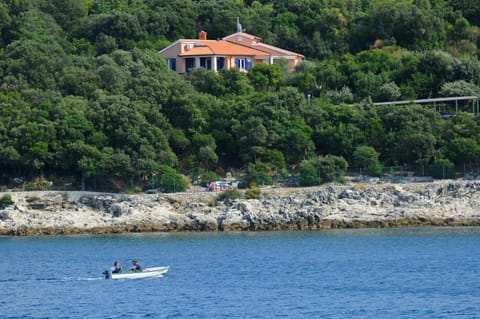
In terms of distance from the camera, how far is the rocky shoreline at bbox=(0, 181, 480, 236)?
179ft

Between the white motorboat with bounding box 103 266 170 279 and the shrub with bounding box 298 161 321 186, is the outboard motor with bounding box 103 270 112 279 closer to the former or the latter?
the white motorboat with bounding box 103 266 170 279

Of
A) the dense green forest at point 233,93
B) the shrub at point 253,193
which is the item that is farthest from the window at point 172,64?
the shrub at point 253,193

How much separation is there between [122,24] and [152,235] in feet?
92.6

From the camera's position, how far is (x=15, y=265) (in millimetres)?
45688

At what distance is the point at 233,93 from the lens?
68812mm

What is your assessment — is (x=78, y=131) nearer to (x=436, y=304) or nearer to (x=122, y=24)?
(x=122, y=24)

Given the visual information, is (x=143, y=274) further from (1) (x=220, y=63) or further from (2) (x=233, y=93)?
(1) (x=220, y=63)

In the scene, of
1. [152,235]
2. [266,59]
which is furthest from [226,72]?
[152,235]

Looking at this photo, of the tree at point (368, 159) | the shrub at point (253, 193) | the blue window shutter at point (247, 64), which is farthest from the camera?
the blue window shutter at point (247, 64)

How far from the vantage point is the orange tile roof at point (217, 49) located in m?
75.4

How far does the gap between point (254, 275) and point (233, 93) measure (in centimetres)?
2828

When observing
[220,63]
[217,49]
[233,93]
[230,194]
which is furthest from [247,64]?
[230,194]

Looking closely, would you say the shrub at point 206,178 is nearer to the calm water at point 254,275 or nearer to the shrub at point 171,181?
the shrub at point 171,181

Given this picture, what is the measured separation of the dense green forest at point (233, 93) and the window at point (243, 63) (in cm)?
307
